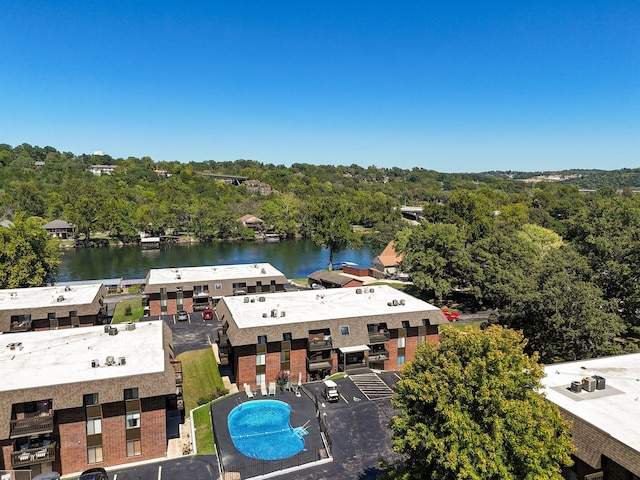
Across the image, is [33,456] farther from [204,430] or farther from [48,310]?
[48,310]

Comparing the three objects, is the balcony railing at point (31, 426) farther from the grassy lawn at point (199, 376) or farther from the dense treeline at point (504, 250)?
the dense treeline at point (504, 250)

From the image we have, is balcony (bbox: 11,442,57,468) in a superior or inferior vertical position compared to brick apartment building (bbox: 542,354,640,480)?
inferior

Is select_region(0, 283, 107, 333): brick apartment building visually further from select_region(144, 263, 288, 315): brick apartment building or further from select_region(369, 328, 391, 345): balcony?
select_region(369, 328, 391, 345): balcony

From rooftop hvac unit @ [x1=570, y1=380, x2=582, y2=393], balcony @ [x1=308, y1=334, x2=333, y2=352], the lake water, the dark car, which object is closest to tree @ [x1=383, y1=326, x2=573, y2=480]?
rooftop hvac unit @ [x1=570, y1=380, x2=582, y2=393]

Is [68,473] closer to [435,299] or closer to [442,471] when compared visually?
[442,471]

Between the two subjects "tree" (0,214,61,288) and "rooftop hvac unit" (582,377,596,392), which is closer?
"rooftop hvac unit" (582,377,596,392)

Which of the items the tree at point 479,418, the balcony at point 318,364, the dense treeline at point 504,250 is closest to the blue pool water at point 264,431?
the balcony at point 318,364

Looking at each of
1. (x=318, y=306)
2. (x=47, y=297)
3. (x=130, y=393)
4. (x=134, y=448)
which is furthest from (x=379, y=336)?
(x=47, y=297)

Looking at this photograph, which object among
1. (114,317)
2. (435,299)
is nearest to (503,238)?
(435,299)
